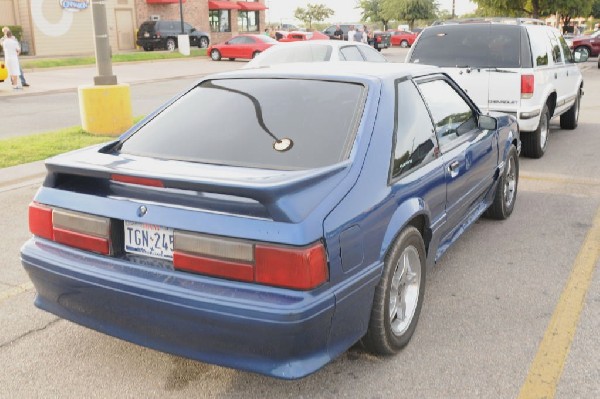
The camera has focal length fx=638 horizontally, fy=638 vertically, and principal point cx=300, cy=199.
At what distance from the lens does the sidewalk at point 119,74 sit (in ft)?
62.0

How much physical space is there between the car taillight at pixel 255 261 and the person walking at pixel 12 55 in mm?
17001

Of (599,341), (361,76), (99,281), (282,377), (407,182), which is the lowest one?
(599,341)

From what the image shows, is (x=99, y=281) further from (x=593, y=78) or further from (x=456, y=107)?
Result: (x=593, y=78)

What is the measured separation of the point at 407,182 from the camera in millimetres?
3418

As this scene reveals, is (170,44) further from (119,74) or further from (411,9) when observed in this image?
(411,9)

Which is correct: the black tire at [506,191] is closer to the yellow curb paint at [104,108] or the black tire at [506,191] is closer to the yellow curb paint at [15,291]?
the yellow curb paint at [15,291]

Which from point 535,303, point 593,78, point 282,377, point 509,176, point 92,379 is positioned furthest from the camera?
point 593,78

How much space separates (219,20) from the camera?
49.2 meters

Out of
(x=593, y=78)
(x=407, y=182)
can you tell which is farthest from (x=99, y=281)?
(x=593, y=78)

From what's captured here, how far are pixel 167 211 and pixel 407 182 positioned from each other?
1.32m

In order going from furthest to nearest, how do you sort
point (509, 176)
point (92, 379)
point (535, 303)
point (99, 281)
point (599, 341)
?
point (509, 176) → point (535, 303) → point (599, 341) → point (92, 379) → point (99, 281)

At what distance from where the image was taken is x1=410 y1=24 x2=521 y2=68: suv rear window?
8.30 metres

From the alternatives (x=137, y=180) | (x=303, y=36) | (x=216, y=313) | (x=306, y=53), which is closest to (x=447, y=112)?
(x=137, y=180)

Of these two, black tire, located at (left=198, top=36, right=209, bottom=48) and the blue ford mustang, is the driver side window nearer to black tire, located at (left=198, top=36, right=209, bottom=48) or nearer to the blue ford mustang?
the blue ford mustang
